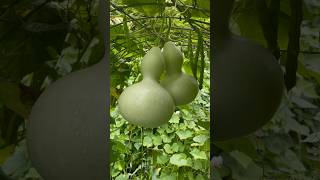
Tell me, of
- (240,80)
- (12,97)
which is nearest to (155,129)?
(240,80)

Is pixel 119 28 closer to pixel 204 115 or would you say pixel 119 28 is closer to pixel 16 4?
pixel 204 115

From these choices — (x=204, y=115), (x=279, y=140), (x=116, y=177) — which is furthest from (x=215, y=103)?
(x=116, y=177)

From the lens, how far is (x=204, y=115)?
1712mm

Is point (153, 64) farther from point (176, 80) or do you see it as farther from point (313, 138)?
point (313, 138)

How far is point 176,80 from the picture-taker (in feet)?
3.35

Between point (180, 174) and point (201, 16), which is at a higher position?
point (201, 16)

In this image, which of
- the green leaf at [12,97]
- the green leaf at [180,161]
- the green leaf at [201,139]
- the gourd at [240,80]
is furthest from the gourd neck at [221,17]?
the green leaf at [180,161]

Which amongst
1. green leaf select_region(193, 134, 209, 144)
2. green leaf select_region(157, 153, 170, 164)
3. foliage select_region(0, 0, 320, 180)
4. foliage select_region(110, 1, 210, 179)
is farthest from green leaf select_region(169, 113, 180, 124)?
foliage select_region(0, 0, 320, 180)

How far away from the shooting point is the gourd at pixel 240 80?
0.79 metres

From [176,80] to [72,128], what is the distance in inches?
15.0

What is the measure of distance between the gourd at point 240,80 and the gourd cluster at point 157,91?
0.15 m

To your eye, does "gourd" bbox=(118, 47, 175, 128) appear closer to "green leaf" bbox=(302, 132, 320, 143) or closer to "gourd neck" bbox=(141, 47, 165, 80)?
"gourd neck" bbox=(141, 47, 165, 80)

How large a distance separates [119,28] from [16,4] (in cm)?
68

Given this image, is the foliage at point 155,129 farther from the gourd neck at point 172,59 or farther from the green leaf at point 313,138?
the green leaf at point 313,138
